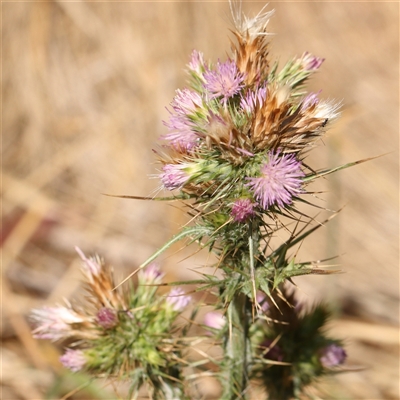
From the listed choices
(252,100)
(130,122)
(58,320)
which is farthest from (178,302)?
(130,122)

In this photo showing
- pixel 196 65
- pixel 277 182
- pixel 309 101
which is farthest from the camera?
pixel 196 65

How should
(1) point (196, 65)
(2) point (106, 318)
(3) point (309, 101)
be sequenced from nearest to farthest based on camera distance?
(3) point (309, 101) < (1) point (196, 65) < (2) point (106, 318)

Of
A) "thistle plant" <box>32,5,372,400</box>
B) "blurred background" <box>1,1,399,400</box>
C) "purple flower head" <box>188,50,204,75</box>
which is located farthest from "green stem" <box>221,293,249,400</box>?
"blurred background" <box>1,1,399,400</box>

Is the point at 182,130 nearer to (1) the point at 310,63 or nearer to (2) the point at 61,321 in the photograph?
A: (1) the point at 310,63

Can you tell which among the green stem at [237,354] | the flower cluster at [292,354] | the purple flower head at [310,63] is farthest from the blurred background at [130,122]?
the purple flower head at [310,63]

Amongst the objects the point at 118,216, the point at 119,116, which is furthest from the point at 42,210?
the point at 119,116

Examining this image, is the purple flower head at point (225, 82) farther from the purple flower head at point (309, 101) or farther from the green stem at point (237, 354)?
the green stem at point (237, 354)

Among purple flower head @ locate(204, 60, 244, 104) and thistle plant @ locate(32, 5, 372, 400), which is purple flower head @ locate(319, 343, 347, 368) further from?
purple flower head @ locate(204, 60, 244, 104)
